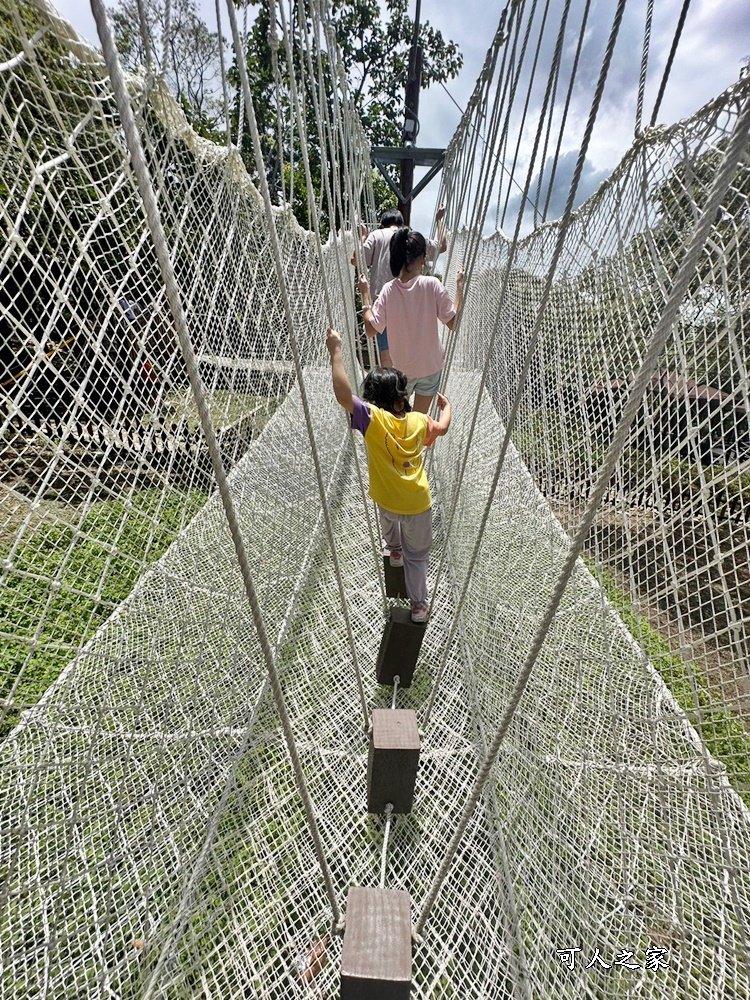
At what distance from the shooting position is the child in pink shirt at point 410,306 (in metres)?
1.47

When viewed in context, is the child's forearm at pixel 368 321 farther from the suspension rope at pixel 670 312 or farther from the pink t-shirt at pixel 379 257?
the suspension rope at pixel 670 312

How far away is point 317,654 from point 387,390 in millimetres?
691

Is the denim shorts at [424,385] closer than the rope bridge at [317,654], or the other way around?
the rope bridge at [317,654]

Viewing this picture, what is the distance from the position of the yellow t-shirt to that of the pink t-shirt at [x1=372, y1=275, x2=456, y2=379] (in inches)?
19.7

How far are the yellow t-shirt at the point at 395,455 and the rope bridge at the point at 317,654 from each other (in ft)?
0.58

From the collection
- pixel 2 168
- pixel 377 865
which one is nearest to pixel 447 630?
pixel 377 865

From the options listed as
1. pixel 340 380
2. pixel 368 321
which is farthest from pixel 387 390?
pixel 368 321

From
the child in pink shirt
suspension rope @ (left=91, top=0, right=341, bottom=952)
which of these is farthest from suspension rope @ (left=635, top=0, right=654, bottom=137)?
suspension rope @ (left=91, top=0, right=341, bottom=952)

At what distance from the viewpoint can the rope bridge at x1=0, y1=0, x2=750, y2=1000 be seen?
764 mm

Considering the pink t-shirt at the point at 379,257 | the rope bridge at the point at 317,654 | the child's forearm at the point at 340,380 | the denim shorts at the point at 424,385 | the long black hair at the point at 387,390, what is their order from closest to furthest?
the rope bridge at the point at 317,654
the child's forearm at the point at 340,380
the long black hair at the point at 387,390
the denim shorts at the point at 424,385
the pink t-shirt at the point at 379,257

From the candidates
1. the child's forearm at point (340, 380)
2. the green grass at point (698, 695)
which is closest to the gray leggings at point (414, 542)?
the child's forearm at point (340, 380)

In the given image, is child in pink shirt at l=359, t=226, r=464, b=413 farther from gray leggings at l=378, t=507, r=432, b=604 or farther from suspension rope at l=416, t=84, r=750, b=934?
suspension rope at l=416, t=84, r=750, b=934

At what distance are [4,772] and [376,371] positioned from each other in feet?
3.58

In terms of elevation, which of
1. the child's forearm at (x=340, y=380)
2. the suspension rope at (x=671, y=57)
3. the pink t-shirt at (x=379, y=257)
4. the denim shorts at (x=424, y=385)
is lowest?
the child's forearm at (x=340, y=380)
